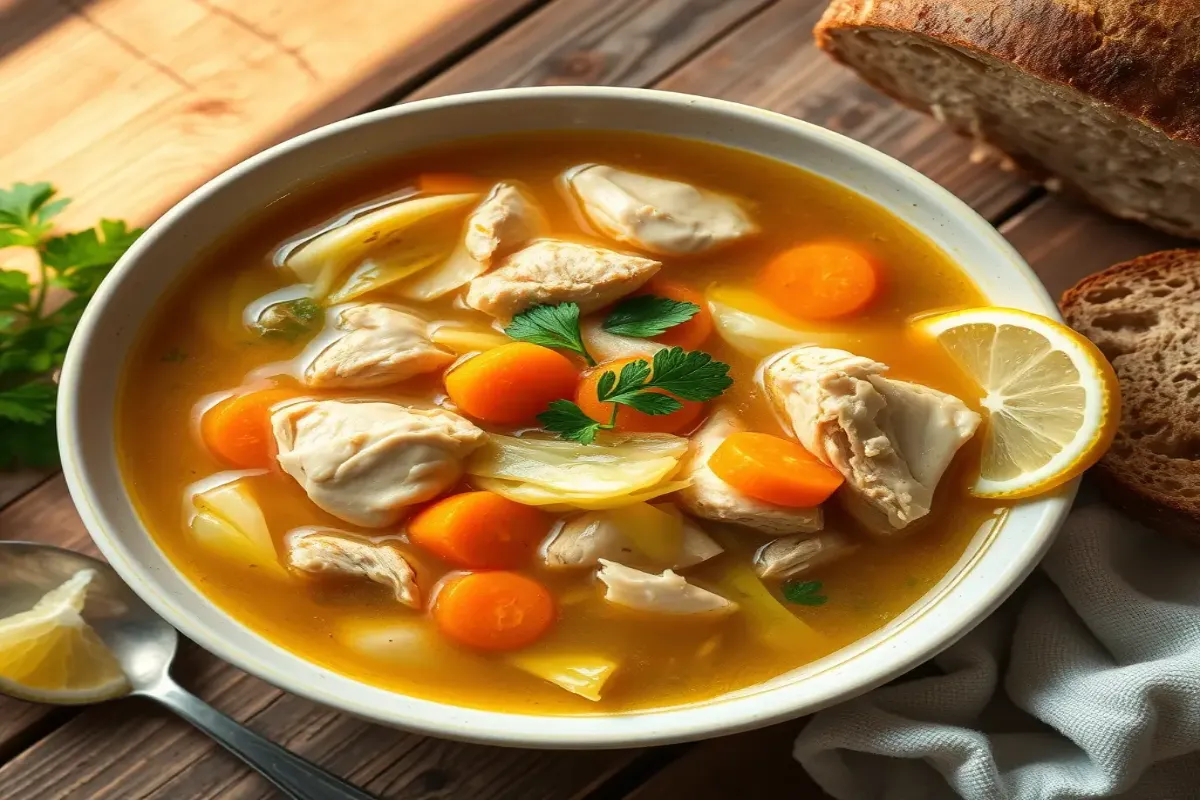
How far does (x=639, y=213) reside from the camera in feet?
8.61

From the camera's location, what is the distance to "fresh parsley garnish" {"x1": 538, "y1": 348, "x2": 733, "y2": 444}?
2.30m

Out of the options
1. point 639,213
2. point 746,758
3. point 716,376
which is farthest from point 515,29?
point 746,758

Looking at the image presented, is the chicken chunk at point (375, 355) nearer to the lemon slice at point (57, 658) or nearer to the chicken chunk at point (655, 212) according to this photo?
the chicken chunk at point (655, 212)

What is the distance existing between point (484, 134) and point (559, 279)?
0.50 m

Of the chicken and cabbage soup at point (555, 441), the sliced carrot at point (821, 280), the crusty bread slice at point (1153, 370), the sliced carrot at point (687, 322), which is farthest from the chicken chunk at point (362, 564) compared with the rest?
the crusty bread slice at point (1153, 370)

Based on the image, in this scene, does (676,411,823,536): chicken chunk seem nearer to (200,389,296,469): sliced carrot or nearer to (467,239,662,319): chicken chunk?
(467,239,662,319): chicken chunk

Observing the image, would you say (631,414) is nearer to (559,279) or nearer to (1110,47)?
(559,279)

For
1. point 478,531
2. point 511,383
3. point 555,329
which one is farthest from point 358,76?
point 478,531

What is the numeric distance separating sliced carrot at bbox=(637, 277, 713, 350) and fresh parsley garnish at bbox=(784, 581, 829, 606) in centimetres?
57

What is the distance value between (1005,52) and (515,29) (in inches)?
53.2

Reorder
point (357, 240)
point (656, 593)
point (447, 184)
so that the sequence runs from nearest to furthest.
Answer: point (656, 593) → point (357, 240) → point (447, 184)

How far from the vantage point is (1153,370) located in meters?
2.64

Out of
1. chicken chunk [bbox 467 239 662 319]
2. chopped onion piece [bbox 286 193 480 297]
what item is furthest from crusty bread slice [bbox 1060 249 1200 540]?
chopped onion piece [bbox 286 193 480 297]

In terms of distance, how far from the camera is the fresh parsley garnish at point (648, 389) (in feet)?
7.54
